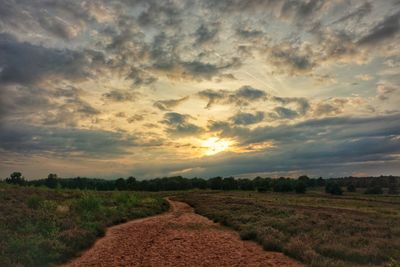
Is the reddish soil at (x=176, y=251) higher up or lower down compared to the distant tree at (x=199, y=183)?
lower down

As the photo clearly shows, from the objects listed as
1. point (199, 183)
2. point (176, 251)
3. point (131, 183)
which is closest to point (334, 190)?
point (199, 183)

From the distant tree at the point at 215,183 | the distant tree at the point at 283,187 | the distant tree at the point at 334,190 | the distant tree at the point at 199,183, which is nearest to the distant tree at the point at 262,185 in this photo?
the distant tree at the point at 283,187

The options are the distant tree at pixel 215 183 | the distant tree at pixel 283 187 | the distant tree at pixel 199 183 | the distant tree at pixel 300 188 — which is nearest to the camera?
the distant tree at pixel 300 188

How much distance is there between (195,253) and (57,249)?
655 centimetres

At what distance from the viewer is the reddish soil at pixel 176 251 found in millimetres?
14492

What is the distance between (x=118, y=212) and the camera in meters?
32.1

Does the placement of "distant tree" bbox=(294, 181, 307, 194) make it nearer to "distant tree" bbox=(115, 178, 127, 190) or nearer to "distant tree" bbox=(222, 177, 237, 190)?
"distant tree" bbox=(222, 177, 237, 190)

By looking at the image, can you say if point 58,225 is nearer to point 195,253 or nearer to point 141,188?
point 195,253

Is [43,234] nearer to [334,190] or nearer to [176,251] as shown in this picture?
[176,251]

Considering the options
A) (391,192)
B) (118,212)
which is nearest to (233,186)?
(391,192)

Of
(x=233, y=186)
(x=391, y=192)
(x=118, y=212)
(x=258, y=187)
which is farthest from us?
(x=233, y=186)

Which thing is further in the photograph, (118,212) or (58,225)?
(118,212)

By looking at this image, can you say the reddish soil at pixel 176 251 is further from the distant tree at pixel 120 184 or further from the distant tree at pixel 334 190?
the distant tree at pixel 120 184

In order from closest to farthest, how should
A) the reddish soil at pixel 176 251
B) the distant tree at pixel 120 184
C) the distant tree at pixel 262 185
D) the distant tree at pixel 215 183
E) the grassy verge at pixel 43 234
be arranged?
the grassy verge at pixel 43 234
the reddish soil at pixel 176 251
the distant tree at pixel 262 185
the distant tree at pixel 120 184
the distant tree at pixel 215 183
